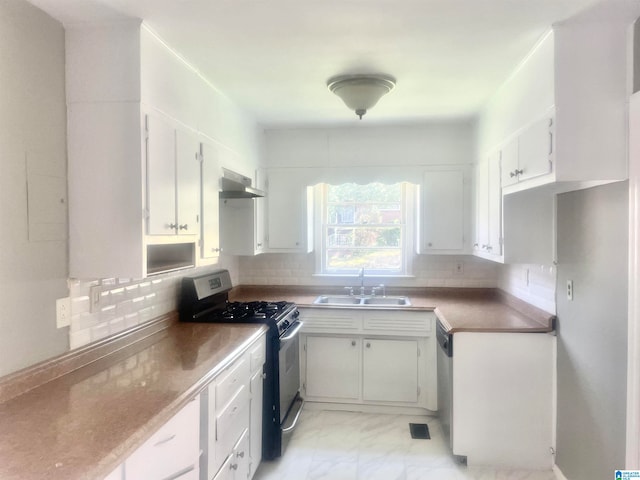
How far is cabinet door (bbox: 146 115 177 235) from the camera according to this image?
181cm

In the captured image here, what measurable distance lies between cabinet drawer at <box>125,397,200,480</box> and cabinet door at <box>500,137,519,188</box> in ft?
6.96

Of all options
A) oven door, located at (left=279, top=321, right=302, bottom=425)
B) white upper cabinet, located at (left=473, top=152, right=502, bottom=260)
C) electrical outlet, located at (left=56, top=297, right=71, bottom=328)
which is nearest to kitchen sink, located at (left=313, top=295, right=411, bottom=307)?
oven door, located at (left=279, top=321, right=302, bottom=425)

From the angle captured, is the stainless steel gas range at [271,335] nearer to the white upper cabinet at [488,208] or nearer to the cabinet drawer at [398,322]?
the cabinet drawer at [398,322]

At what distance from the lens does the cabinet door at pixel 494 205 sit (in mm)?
2717

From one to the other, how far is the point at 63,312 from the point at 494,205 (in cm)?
267

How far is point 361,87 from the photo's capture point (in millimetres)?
2387

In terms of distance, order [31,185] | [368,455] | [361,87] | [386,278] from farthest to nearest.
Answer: [386,278] → [368,455] → [361,87] → [31,185]

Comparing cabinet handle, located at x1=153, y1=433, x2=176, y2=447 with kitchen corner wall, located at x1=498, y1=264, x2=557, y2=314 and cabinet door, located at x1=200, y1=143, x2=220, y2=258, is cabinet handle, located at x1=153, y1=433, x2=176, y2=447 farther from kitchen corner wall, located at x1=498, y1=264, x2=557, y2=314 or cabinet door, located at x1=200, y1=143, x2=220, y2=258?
kitchen corner wall, located at x1=498, y1=264, x2=557, y2=314

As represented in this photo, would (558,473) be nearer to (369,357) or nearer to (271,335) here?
(369,357)

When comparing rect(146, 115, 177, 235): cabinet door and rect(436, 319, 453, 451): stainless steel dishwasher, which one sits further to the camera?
rect(436, 319, 453, 451): stainless steel dishwasher

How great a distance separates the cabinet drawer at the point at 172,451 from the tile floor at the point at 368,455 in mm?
1087

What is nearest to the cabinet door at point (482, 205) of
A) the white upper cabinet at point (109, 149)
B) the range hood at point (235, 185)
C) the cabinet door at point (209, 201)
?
the range hood at point (235, 185)

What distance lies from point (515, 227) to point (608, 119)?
3.05 feet

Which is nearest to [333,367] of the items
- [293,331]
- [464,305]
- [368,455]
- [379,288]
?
[293,331]
